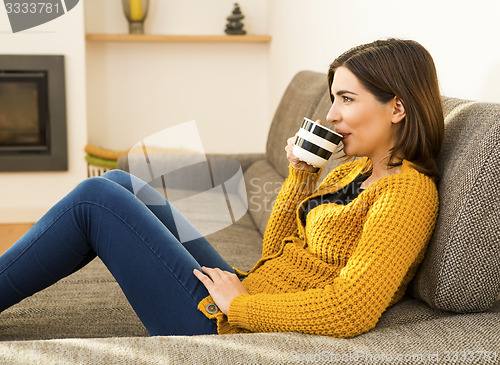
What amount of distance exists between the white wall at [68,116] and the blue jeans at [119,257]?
2628 mm

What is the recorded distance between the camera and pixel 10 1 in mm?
3566

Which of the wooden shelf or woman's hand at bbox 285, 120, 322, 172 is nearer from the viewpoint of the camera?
woman's hand at bbox 285, 120, 322, 172

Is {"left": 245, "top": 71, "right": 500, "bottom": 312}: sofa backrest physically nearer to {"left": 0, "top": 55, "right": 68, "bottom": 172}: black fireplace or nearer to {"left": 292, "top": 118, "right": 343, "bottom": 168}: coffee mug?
{"left": 292, "top": 118, "right": 343, "bottom": 168}: coffee mug

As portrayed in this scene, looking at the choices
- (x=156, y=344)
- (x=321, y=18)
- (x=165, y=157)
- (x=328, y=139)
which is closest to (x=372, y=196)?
(x=328, y=139)

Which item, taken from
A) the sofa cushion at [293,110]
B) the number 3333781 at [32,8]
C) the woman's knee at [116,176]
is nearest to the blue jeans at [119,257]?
the woman's knee at [116,176]

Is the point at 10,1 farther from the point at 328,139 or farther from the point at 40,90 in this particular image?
the point at 328,139

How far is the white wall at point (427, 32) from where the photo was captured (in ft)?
4.72

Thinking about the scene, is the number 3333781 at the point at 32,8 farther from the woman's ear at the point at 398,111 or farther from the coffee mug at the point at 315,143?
the woman's ear at the point at 398,111

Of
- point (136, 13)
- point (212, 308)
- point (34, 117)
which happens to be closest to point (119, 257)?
point (212, 308)

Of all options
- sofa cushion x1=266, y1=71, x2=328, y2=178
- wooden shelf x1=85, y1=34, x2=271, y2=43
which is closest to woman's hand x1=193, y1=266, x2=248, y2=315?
sofa cushion x1=266, y1=71, x2=328, y2=178

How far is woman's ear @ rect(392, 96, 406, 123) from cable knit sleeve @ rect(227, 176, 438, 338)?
0.52 feet

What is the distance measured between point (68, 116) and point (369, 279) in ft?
10.3

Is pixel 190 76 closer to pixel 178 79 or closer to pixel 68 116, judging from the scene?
pixel 178 79

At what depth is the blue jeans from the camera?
1211 millimetres
